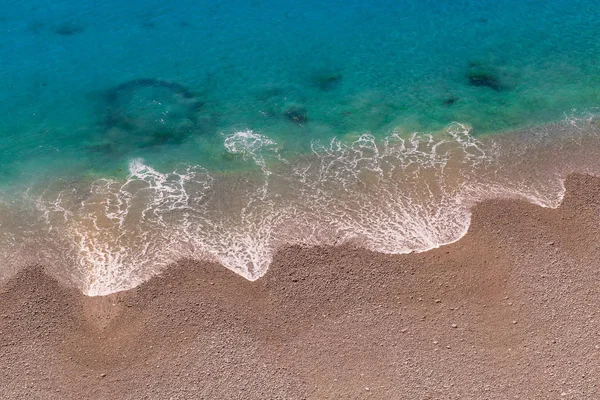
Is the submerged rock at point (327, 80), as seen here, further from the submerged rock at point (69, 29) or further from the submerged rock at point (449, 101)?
the submerged rock at point (69, 29)

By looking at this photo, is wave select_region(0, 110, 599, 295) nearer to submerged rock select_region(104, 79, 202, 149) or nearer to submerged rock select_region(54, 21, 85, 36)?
submerged rock select_region(104, 79, 202, 149)

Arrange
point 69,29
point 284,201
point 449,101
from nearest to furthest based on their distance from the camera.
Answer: point 284,201 → point 449,101 → point 69,29

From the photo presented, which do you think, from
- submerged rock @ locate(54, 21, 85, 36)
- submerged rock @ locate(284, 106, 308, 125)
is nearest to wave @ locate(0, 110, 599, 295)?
submerged rock @ locate(284, 106, 308, 125)

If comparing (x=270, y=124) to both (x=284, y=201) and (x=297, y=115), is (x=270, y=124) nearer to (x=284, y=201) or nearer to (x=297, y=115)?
(x=297, y=115)

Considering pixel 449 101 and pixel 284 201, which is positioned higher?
pixel 449 101

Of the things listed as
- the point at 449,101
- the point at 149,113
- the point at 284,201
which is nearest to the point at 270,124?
the point at 284,201

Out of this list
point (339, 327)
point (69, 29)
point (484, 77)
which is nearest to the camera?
point (339, 327)

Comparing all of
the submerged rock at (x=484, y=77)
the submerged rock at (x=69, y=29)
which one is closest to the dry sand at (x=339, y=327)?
the submerged rock at (x=484, y=77)

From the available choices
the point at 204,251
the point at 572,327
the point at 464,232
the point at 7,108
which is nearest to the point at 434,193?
the point at 464,232
